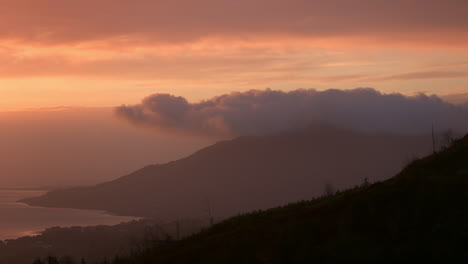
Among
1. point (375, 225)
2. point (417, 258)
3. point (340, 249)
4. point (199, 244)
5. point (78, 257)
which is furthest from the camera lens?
point (78, 257)

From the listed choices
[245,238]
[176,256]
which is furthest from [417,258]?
[176,256]

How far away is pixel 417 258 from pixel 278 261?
4.73 m

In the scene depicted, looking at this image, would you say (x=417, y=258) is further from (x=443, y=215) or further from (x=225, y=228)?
(x=225, y=228)

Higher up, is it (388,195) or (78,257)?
(388,195)

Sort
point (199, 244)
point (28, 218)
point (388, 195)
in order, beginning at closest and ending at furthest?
point (388, 195) → point (199, 244) → point (28, 218)

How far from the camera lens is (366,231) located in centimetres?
2009

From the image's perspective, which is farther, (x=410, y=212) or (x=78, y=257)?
(x=78, y=257)

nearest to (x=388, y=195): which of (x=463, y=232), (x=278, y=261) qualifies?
(x=463, y=232)

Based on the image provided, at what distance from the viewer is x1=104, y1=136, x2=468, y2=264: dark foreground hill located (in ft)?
59.5

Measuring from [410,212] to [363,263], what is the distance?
376cm

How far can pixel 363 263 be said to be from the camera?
17766mm

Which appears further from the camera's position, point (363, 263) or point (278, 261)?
point (278, 261)

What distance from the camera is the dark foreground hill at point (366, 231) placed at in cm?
1814

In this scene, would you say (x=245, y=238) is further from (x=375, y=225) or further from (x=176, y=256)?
(x=375, y=225)
